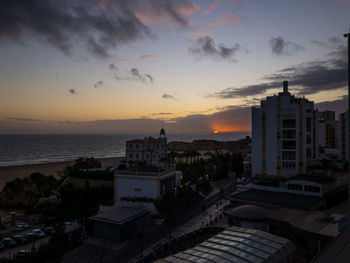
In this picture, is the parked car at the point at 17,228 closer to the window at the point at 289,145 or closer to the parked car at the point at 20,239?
the parked car at the point at 20,239

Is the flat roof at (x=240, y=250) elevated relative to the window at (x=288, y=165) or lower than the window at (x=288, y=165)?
lower

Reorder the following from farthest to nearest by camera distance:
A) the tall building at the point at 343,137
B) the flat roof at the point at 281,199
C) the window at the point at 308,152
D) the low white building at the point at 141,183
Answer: the tall building at the point at 343,137, the window at the point at 308,152, the low white building at the point at 141,183, the flat roof at the point at 281,199

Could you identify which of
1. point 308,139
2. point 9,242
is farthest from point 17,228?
point 308,139

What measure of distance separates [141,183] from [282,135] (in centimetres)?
2817

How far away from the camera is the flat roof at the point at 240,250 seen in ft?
46.9

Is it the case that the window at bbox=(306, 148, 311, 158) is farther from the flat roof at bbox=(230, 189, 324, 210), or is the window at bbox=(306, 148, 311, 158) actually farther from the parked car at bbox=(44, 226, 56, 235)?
the parked car at bbox=(44, 226, 56, 235)

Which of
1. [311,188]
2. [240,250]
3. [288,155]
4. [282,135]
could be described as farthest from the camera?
[282,135]

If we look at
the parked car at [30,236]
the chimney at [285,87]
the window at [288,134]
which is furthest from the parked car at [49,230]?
the chimney at [285,87]

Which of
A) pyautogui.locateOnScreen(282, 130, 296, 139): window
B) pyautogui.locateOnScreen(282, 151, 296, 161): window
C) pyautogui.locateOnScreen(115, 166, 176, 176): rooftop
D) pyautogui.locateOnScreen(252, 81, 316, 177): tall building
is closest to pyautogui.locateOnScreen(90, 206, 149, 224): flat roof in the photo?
pyautogui.locateOnScreen(115, 166, 176, 176): rooftop

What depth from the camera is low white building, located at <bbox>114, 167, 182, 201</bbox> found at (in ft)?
114

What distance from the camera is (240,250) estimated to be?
15.2 metres

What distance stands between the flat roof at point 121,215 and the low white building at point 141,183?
267 cm

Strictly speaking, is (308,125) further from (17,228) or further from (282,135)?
(17,228)

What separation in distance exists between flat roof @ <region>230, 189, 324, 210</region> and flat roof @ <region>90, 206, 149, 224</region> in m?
13.1
